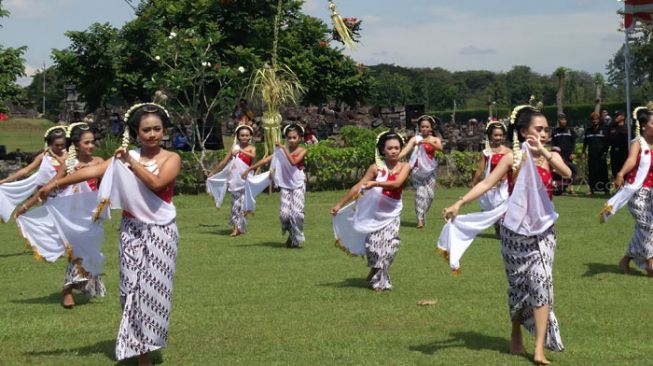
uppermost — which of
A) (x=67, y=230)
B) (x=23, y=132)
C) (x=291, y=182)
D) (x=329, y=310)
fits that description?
(x=23, y=132)

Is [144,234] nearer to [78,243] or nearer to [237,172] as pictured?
[78,243]

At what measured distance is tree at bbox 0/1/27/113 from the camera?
29266mm

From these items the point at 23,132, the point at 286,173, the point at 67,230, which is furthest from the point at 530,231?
the point at 23,132

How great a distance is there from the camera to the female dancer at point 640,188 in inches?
456

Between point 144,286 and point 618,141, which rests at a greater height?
point 618,141

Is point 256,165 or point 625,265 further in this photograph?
point 256,165

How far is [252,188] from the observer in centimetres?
1747

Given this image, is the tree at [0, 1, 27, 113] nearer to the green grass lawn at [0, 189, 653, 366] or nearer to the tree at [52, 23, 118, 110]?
the tree at [52, 23, 118, 110]

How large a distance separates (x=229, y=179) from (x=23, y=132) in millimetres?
50953

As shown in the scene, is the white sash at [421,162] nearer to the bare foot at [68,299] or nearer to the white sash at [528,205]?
the bare foot at [68,299]

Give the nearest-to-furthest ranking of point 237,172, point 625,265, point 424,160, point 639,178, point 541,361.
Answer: point 541,361
point 639,178
point 625,265
point 237,172
point 424,160

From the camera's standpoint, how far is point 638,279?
1152cm

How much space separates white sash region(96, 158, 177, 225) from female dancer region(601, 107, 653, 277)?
242 inches

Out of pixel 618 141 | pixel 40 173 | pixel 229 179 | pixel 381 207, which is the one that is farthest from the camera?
pixel 618 141
